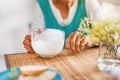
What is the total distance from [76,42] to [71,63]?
16cm

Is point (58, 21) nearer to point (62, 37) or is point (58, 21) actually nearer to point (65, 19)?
point (65, 19)

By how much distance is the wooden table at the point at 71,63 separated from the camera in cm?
101

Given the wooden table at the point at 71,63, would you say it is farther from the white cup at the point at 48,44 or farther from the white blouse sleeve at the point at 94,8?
the white blouse sleeve at the point at 94,8

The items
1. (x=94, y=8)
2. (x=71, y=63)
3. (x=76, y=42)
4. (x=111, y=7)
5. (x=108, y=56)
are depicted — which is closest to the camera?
(x=108, y=56)

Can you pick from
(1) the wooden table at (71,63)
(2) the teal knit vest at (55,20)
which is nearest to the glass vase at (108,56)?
(1) the wooden table at (71,63)

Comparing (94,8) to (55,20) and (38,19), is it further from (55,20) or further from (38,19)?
(38,19)

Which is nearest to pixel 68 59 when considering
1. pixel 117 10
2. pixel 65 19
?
pixel 65 19

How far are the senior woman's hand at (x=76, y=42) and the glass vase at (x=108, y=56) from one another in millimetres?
214

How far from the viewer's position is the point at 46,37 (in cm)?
125

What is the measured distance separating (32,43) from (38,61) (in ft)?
0.36

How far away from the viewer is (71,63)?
1.16 meters

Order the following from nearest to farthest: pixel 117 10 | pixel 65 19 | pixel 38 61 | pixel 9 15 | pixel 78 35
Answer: pixel 38 61 < pixel 78 35 < pixel 65 19 < pixel 117 10 < pixel 9 15

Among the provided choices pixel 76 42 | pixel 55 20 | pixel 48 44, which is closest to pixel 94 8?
pixel 55 20

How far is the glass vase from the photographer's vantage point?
1036 millimetres
